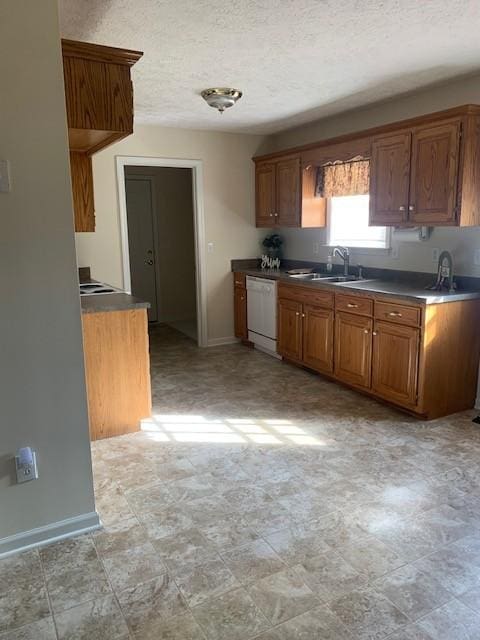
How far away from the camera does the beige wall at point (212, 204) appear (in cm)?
A: 486

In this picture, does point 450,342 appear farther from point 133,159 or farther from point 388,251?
point 133,159

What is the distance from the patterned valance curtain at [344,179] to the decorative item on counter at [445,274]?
3.18ft

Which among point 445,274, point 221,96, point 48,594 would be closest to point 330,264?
point 445,274

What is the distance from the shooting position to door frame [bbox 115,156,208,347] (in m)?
4.93

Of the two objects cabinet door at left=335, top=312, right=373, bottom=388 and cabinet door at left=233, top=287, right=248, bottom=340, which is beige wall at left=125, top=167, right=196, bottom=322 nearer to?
cabinet door at left=233, top=287, right=248, bottom=340

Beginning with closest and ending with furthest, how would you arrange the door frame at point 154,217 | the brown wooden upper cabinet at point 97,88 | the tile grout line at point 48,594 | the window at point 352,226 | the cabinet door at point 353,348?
the tile grout line at point 48,594 → the brown wooden upper cabinet at point 97,88 → the cabinet door at point 353,348 → the window at point 352,226 → the door frame at point 154,217

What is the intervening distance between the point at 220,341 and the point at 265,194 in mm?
1787

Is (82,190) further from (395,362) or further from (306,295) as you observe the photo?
(395,362)

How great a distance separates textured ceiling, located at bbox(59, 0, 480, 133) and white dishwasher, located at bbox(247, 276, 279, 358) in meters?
1.82

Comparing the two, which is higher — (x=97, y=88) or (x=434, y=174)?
(x=97, y=88)

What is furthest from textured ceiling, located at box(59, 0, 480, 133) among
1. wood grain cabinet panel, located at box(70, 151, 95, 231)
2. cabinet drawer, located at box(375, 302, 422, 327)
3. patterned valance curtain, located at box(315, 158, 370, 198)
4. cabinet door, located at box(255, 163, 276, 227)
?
cabinet drawer, located at box(375, 302, 422, 327)

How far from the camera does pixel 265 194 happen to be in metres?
5.43

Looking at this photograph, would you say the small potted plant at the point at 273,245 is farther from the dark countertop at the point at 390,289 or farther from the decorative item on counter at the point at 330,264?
the decorative item on counter at the point at 330,264

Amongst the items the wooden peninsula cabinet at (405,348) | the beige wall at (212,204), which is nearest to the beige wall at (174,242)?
the beige wall at (212,204)
